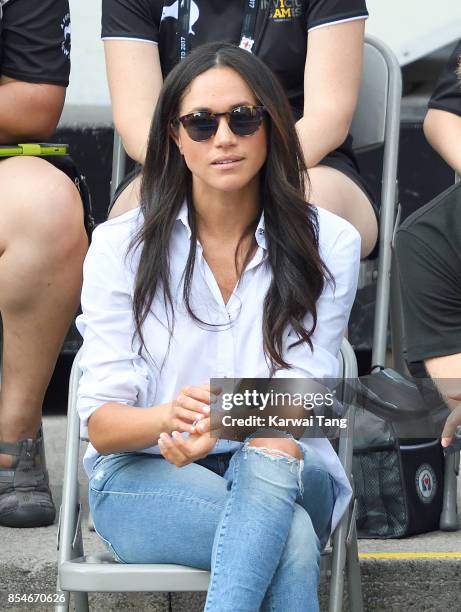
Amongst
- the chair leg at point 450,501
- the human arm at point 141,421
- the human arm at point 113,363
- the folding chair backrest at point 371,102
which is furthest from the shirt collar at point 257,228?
the folding chair backrest at point 371,102

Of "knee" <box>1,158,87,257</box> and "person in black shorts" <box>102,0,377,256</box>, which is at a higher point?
"person in black shorts" <box>102,0,377,256</box>

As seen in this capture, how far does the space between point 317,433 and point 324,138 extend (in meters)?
1.02

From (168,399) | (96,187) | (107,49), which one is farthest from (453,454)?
(96,187)

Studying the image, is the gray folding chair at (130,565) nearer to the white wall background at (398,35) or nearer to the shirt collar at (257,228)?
the shirt collar at (257,228)

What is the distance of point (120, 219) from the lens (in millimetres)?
2717

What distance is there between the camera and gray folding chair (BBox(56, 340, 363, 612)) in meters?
2.42

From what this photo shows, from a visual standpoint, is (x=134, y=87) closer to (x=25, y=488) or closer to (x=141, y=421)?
(x=25, y=488)

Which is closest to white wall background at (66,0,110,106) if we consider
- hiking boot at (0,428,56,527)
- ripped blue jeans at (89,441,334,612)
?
hiking boot at (0,428,56,527)

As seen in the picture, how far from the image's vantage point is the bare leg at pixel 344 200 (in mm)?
3248

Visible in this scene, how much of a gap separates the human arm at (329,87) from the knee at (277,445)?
1.08m

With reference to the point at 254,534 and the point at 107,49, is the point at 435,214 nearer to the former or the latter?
the point at 254,534

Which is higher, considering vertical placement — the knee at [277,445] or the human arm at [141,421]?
the human arm at [141,421]

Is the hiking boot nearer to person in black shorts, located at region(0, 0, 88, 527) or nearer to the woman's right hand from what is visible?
person in black shorts, located at region(0, 0, 88, 527)

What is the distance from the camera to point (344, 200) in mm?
3338
